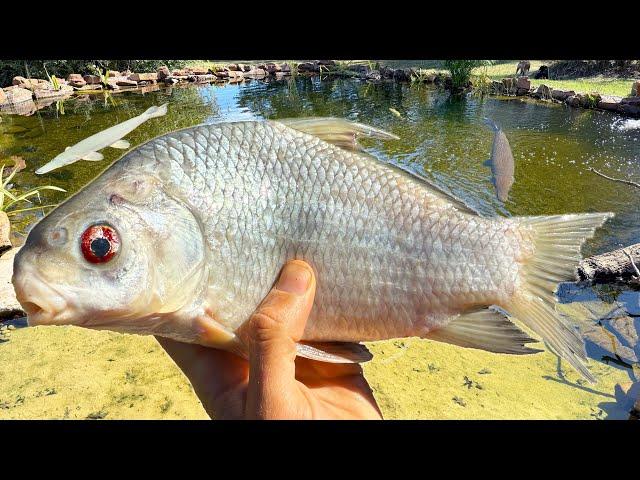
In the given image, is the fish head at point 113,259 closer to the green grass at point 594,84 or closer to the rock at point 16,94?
the green grass at point 594,84

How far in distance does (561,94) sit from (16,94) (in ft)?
85.5

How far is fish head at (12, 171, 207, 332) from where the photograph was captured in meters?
1.55

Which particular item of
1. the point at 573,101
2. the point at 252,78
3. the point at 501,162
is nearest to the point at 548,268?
the point at 501,162

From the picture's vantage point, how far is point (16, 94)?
2394 cm

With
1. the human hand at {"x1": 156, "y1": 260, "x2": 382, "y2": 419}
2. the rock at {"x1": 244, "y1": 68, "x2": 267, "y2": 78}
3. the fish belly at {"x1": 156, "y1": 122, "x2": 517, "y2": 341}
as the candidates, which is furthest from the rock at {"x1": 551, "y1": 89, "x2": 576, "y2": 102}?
the rock at {"x1": 244, "y1": 68, "x2": 267, "y2": 78}

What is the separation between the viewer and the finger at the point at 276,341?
5.68 ft

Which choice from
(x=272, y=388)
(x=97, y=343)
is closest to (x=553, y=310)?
(x=272, y=388)

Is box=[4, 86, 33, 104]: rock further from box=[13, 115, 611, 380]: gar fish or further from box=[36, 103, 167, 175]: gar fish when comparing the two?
box=[13, 115, 611, 380]: gar fish

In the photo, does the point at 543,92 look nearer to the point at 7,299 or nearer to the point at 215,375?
the point at 7,299

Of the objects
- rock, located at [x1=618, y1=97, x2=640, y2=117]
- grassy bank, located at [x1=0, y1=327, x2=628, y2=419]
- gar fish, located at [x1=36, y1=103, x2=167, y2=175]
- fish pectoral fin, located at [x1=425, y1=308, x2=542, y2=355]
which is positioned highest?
gar fish, located at [x1=36, y1=103, x2=167, y2=175]

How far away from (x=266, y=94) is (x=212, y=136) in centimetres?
2445

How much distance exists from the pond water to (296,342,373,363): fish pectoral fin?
440 cm

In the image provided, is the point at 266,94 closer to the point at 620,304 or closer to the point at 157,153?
the point at 620,304

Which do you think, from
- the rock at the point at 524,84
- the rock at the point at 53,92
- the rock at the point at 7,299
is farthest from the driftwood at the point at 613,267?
the rock at the point at 53,92
